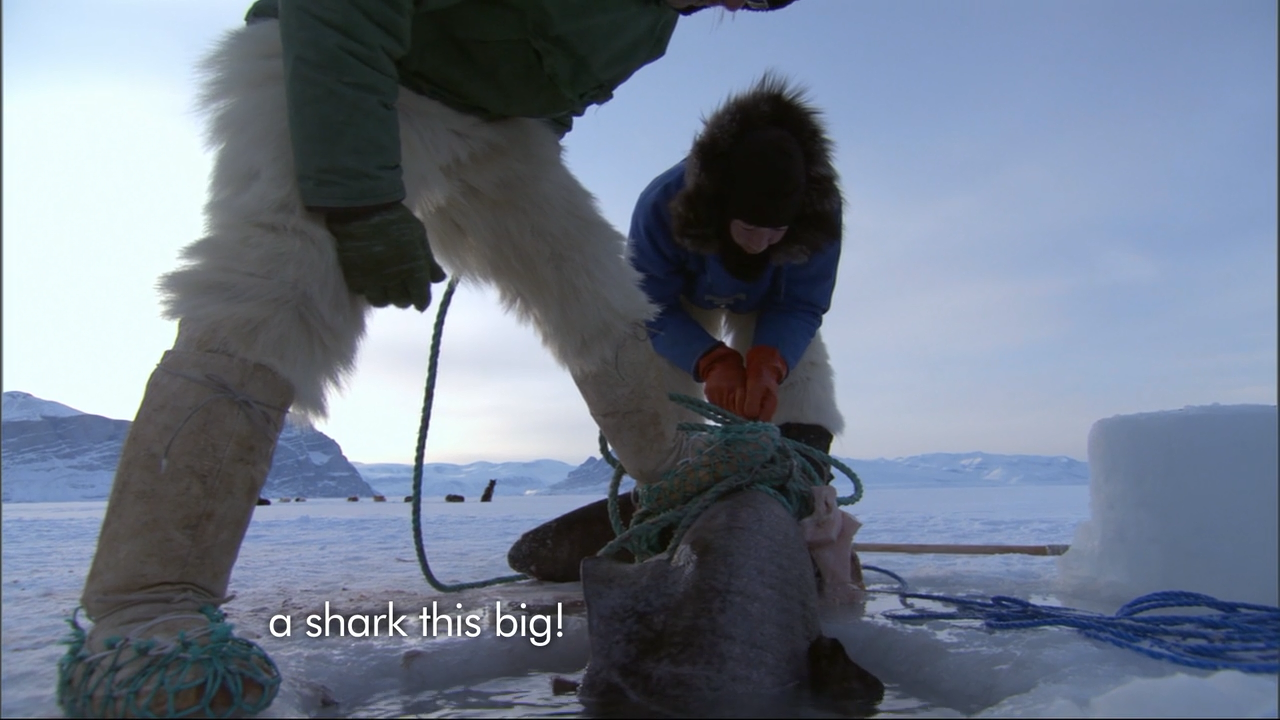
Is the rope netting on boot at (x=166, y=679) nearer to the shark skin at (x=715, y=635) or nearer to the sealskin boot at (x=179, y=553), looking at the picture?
the sealskin boot at (x=179, y=553)

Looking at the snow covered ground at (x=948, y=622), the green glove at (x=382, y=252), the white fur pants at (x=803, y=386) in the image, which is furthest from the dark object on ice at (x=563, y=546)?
the green glove at (x=382, y=252)

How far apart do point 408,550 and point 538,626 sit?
2.16m

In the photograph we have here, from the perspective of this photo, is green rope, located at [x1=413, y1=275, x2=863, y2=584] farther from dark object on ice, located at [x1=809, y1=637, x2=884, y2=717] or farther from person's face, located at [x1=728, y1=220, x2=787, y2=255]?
person's face, located at [x1=728, y1=220, x2=787, y2=255]

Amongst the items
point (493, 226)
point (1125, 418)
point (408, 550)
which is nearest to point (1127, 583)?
point (1125, 418)

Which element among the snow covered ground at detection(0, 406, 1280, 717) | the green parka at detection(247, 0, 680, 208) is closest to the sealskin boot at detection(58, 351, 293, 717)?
the snow covered ground at detection(0, 406, 1280, 717)

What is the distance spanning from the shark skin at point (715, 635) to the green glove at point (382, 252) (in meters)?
0.58

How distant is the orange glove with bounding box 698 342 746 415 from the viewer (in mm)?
2252

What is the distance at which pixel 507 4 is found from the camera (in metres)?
1.41

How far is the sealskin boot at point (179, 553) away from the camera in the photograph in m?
0.95

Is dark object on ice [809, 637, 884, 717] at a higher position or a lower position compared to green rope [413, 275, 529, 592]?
lower

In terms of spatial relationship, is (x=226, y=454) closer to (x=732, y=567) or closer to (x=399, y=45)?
(x=399, y=45)

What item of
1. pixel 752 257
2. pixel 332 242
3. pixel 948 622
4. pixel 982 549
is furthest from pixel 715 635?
pixel 982 549

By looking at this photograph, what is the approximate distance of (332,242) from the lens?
1234mm

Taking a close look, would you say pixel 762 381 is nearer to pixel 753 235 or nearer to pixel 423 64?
pixel 753 235
